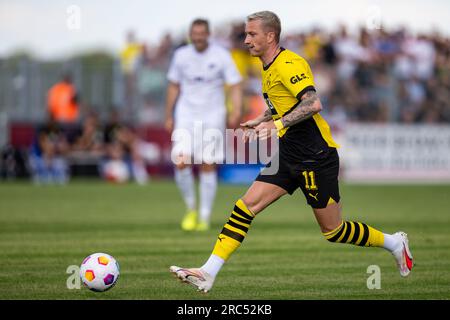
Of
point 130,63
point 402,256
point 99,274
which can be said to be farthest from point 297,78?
point 130,63

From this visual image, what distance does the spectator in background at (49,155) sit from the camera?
27.4m

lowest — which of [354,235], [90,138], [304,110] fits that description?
[90,138]

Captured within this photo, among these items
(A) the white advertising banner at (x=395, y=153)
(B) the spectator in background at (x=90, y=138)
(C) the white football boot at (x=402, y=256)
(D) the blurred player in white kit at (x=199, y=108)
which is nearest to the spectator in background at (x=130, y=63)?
(B) the spectator in background at (x=90, y=138)

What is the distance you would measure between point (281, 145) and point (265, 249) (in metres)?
3.59

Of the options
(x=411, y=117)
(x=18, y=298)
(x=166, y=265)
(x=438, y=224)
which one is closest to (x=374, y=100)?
(x=411, y=117)

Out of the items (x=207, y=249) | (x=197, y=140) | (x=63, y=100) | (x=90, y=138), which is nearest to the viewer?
(x=207, y=249)

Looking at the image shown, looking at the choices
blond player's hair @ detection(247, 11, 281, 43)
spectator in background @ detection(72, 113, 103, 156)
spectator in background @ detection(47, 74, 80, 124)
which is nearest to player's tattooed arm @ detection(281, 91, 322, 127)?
blond player's hair @ detection(247, 11, 281, 43)

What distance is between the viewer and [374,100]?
29.1 metres

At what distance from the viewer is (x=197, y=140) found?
14.4m

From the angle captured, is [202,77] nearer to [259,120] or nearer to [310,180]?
[259,120]

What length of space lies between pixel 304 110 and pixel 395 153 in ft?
68.5

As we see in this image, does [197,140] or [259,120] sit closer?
[259,120]

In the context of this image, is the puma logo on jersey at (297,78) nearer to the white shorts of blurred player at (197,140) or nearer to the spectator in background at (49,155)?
the white shorts of blurred player at (197,140)

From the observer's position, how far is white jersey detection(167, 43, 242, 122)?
47.4ft
